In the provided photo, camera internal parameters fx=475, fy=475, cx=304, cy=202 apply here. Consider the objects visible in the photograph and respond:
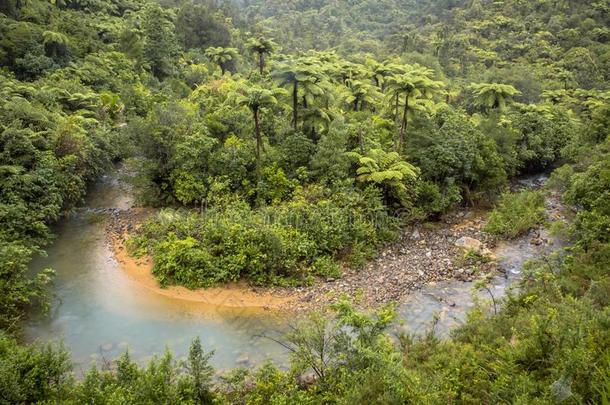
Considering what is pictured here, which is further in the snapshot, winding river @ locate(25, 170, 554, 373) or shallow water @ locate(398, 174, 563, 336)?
shallow water @ locate(398, 174, 563, 336)

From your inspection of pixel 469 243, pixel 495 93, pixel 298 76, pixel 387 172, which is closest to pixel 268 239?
pixel 387 172

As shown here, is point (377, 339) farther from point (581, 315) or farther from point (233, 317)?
point (233, 317)

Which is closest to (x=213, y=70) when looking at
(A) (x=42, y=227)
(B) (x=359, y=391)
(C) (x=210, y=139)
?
(C) (x=210, y=139)

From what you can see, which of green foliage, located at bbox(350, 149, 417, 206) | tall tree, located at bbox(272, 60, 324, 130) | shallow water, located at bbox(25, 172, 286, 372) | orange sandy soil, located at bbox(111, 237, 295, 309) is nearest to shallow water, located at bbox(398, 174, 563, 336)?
orange sandy soil, located at bbox(111, 237, 295, 309)

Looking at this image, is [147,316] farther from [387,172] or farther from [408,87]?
[408,87]

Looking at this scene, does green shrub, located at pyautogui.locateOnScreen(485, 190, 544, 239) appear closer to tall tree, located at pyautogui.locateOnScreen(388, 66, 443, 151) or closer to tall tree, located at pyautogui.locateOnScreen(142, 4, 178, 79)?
tall tree, located at pyautogui.locateOnScreen(388, 66, 443, 151)
